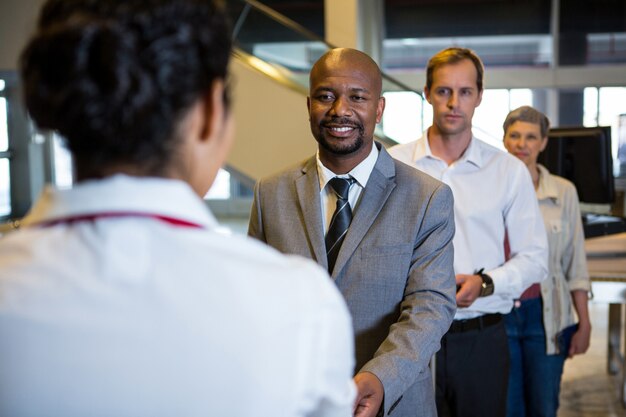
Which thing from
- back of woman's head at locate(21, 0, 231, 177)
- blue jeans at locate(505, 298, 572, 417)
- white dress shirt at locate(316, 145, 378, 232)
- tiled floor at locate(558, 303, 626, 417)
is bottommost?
tiled floor at locate(558, 303, 626, 417)

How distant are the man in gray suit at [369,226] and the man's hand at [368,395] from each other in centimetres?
7

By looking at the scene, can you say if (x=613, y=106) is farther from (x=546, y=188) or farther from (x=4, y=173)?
(x=4, y=173)

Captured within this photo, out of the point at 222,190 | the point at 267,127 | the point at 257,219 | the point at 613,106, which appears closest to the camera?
the point at 257,219

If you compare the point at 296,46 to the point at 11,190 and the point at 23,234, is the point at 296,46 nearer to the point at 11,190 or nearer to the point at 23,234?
the point at 23,234

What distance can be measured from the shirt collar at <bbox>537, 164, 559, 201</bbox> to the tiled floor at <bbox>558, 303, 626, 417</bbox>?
6.19 ft

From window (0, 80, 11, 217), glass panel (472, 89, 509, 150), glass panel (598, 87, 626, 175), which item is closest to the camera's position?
glass panel (598, 87, 626, 175)

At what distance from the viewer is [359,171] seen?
1967 mm

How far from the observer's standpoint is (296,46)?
6.92 meters

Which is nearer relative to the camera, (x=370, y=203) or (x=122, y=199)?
(x=122, y=199)

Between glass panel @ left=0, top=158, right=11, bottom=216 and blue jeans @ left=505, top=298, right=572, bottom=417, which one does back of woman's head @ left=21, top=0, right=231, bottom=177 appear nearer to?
blue jeans @ left=505, top=298, right=572, bottom=417

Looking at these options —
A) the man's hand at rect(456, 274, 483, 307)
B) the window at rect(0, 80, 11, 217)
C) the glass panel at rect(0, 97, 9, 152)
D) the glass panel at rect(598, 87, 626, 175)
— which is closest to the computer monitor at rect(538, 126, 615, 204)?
the man's hand at rect(456, 274, 483, 307)

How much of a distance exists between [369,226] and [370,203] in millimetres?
62

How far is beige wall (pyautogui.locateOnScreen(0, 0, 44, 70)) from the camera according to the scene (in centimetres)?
712

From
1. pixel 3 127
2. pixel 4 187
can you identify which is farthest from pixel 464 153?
pixel 4 187
